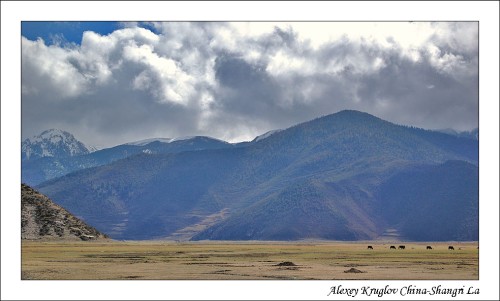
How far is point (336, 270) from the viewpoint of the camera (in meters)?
91.9

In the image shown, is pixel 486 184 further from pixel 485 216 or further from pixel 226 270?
pixel 226 270

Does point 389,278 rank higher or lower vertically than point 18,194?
lower

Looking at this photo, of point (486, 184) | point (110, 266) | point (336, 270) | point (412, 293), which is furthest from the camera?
point (110, 266)

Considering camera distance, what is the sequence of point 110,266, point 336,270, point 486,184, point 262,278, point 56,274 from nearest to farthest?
point 486,184 → point 262,278 → point 56,274 → point 336,270 → point 110,266

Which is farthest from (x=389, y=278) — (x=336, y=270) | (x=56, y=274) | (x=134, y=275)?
(x=56, y=274)

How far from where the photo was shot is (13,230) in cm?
6084

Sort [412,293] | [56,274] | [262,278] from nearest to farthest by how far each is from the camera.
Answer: [412,293], [262,278], [56,274]

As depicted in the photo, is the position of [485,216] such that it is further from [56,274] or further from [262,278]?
[56,274]

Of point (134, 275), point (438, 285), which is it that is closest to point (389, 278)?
point (438, 285)

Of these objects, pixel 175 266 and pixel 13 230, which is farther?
pixel 175 266

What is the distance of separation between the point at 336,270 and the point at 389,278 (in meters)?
11.7

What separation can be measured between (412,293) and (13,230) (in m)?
32.0

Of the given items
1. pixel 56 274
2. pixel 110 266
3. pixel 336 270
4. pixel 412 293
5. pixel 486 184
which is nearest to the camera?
pixel 412 293

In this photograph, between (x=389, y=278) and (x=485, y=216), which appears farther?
(x=389, y=278)
